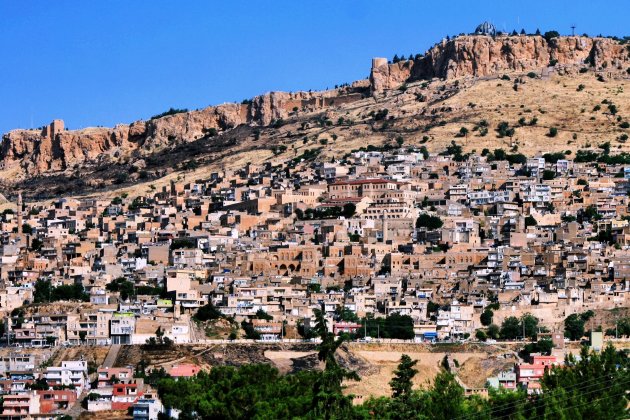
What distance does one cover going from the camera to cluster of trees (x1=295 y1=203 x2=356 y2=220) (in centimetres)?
9125

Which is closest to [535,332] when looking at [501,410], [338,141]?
[501,410]

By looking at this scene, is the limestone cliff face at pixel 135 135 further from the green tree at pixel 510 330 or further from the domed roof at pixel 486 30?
the green tree at pixel 510 330

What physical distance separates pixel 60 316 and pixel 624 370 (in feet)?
91.6

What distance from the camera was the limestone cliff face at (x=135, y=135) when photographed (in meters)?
130

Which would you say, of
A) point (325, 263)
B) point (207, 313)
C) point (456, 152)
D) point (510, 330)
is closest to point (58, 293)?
point (207, 313)

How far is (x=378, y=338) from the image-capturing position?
230ft

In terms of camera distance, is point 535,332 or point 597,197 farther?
point 597,197

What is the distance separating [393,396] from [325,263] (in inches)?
1268

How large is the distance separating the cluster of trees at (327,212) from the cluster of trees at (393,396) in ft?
110

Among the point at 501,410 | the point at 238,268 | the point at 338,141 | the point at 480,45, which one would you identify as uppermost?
the point at 480,45

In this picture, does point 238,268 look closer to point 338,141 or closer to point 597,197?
point 597,197

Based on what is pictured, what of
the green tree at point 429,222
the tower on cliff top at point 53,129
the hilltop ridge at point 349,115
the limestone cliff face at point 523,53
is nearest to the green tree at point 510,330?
the green tree at point 429,222

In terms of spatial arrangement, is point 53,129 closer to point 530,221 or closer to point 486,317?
point 530,221

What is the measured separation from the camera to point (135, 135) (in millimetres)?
135750
